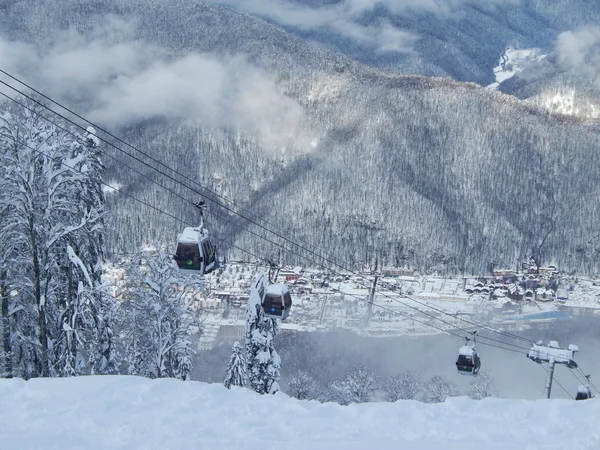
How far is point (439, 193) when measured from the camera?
535 ft

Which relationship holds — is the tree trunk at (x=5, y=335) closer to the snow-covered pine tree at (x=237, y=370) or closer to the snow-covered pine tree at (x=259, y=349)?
the snow-covered pine tree at (x=259, y=349)

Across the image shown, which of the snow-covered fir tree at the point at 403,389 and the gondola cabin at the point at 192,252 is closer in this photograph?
the gondola cabin at the point at 192,252

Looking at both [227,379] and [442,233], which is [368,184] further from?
[227,379]

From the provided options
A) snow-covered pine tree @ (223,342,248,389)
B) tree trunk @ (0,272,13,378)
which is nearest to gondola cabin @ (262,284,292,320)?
tree trunk @ (0,272,13,378)

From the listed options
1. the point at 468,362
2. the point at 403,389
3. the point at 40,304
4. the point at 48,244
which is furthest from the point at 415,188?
the point at 48,244

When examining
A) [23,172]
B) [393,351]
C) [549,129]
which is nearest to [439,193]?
[549,129]

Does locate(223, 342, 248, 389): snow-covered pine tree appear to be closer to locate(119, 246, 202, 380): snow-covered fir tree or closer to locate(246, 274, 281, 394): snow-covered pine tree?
locate(246, 274, 281, 394): snow-covered pine tree

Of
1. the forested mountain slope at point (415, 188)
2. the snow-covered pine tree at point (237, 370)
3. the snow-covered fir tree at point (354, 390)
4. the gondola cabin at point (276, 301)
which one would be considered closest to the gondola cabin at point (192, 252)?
the gondola cabin at point (276, 301)

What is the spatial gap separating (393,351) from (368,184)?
3611 inches

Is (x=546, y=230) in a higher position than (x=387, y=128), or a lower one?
lower

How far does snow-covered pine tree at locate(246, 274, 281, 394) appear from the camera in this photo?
21.1 meters

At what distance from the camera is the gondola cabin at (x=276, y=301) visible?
17312 mm

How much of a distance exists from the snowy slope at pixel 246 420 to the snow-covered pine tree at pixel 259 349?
11812 mm

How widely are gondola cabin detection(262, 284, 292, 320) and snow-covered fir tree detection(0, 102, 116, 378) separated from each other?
195 inches
